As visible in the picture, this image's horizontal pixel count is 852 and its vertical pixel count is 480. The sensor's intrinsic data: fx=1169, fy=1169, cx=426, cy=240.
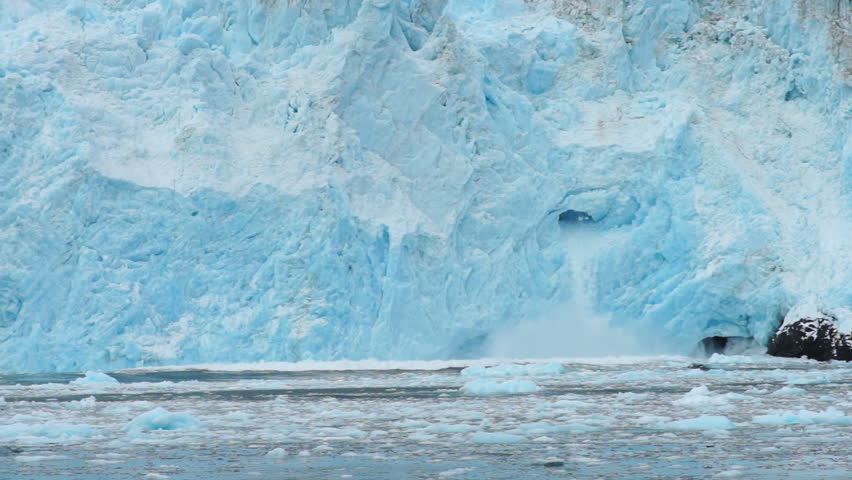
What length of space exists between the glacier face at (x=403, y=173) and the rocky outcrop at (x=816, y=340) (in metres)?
0.43

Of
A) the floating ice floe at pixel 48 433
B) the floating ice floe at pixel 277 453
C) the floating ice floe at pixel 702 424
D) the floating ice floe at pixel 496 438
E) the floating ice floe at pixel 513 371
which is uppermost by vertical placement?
the floating ice floe at pixel 513 371

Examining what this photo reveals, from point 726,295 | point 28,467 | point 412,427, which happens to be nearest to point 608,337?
point 726,295

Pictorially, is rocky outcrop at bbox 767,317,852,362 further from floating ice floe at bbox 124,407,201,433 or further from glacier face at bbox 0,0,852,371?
floating ice floe at bbox 124,407,201,433

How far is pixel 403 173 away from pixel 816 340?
7.15 metres

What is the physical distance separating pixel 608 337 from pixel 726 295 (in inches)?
83.3

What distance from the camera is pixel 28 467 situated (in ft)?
22.4

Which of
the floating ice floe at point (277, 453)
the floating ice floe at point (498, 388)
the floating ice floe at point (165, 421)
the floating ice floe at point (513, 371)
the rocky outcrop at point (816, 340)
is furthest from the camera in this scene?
the rocky outcrop at point (816, 340)

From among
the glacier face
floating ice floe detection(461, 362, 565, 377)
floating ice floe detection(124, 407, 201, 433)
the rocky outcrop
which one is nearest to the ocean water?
floating ice floe detection(124, 407, 201, 433)

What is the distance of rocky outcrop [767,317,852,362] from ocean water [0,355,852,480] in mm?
4017

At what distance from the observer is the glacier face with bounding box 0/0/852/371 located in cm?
1728

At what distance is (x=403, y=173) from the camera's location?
1939 centimetres

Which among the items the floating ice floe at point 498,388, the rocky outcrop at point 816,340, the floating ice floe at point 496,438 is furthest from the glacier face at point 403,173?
the floating ice floe at point 496,438

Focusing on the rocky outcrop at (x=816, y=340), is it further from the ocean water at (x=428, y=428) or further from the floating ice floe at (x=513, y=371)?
the floating ice floe at (x=513, y=371)

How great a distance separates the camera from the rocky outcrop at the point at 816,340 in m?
18.4
